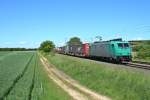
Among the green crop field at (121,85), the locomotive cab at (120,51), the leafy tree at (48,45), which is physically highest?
the leafy tree at (48,45)

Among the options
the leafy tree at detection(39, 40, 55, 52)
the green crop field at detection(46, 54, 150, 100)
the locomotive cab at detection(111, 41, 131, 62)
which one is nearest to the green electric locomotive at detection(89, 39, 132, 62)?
the locomotive cab at detection(111, 41, 131, 62)

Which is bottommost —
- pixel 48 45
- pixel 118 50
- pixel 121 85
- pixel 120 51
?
pixel 121 85

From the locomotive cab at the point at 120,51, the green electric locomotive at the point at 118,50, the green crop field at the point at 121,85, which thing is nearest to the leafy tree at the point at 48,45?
the green electric locomotive at the point at 118,50

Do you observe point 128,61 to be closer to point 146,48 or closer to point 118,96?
point 146,48

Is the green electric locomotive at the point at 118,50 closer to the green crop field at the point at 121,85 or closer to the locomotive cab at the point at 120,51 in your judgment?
the locomotive cab at the point at 120,51

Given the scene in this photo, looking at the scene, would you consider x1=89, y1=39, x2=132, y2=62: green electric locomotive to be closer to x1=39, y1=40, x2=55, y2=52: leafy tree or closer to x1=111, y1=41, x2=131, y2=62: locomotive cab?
x1=111, y1=41, x2=131, y2=62: locomotive cab

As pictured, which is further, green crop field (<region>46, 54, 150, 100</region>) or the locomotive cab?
the locomotive cab

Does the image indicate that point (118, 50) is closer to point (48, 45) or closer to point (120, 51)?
point (120, 51)

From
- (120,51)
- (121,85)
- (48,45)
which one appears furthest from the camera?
(48,45)

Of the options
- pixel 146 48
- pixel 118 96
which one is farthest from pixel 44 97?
pixel 146 48

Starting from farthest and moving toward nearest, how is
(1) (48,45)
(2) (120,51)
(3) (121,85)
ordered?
→ (1) (48,45), (2) (120,51), (3) (121,85)

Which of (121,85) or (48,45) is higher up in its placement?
(48,45)

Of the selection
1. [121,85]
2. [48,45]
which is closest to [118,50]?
[121,85]

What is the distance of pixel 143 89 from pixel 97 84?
22.1 feet
